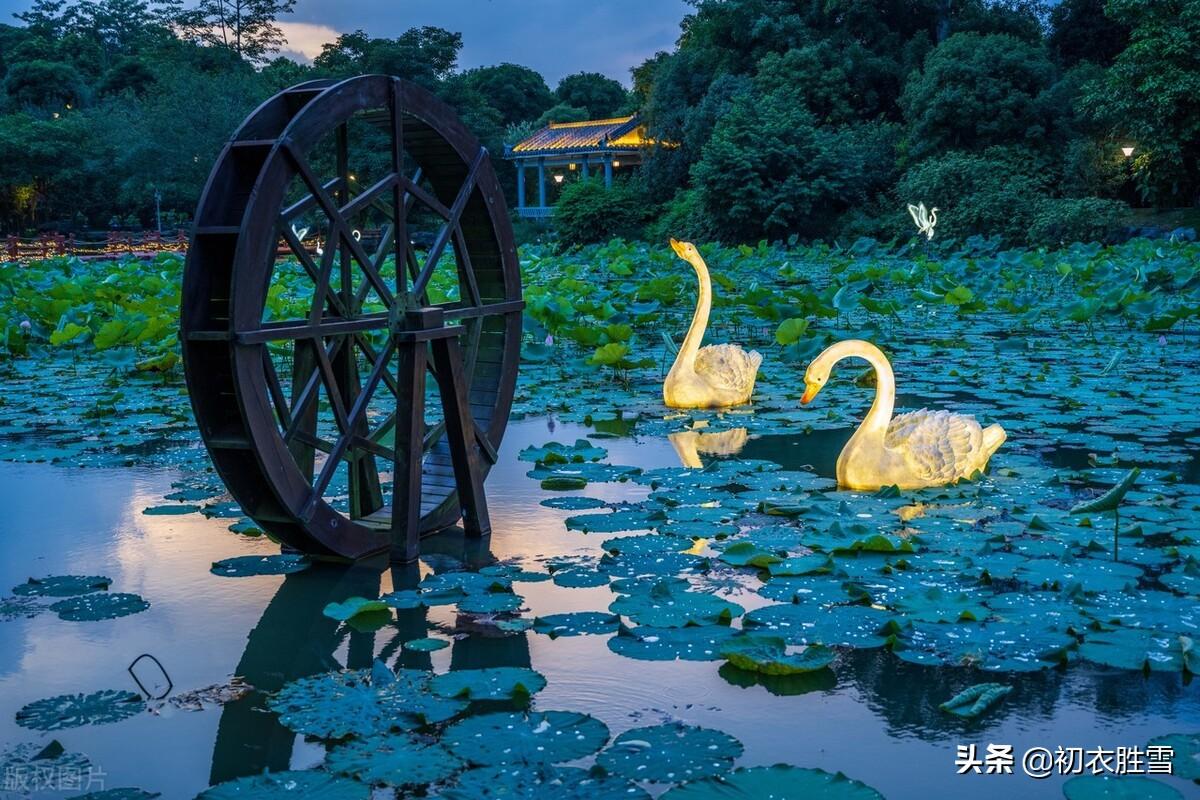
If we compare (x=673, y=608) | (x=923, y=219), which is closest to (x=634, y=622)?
(x=673, y=608)

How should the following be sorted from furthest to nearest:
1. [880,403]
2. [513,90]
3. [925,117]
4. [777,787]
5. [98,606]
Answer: [513,90], [925,117], [880,403], [98,606], [777,787]

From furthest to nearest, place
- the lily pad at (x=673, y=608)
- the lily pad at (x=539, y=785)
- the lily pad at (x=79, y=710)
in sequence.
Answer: the lily pad at (x=673, y=608) < the lily pad at (x=79, y=710) < the lily pad at (x=539, y=785)

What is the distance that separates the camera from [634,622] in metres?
3.27

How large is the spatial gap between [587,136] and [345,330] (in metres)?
26.9

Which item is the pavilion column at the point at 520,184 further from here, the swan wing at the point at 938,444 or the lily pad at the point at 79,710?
the lily pad at the point at 79,710

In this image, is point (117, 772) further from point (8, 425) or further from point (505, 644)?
point (8, 425)

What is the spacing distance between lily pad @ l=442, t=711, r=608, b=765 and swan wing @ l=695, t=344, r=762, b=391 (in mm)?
4067

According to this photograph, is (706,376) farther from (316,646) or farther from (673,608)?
(316,646)

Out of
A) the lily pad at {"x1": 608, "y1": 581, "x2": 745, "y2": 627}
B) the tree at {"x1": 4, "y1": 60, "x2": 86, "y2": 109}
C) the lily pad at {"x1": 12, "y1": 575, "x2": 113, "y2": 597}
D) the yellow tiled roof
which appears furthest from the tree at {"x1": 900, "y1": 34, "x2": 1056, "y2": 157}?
the tree at {"x1": 4, "y1": 60, "x2": 86, "y2": 109}

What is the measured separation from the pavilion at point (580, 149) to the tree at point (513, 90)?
8.85m

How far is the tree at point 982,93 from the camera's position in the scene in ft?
70.2

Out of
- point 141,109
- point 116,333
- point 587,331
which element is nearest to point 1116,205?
point 587,331

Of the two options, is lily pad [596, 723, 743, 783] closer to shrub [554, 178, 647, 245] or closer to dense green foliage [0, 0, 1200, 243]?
dense green foliage [0, 0, 1200, 243]

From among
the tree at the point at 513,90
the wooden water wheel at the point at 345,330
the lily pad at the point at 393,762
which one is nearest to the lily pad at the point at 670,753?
the lily pad at the point at 393,762
